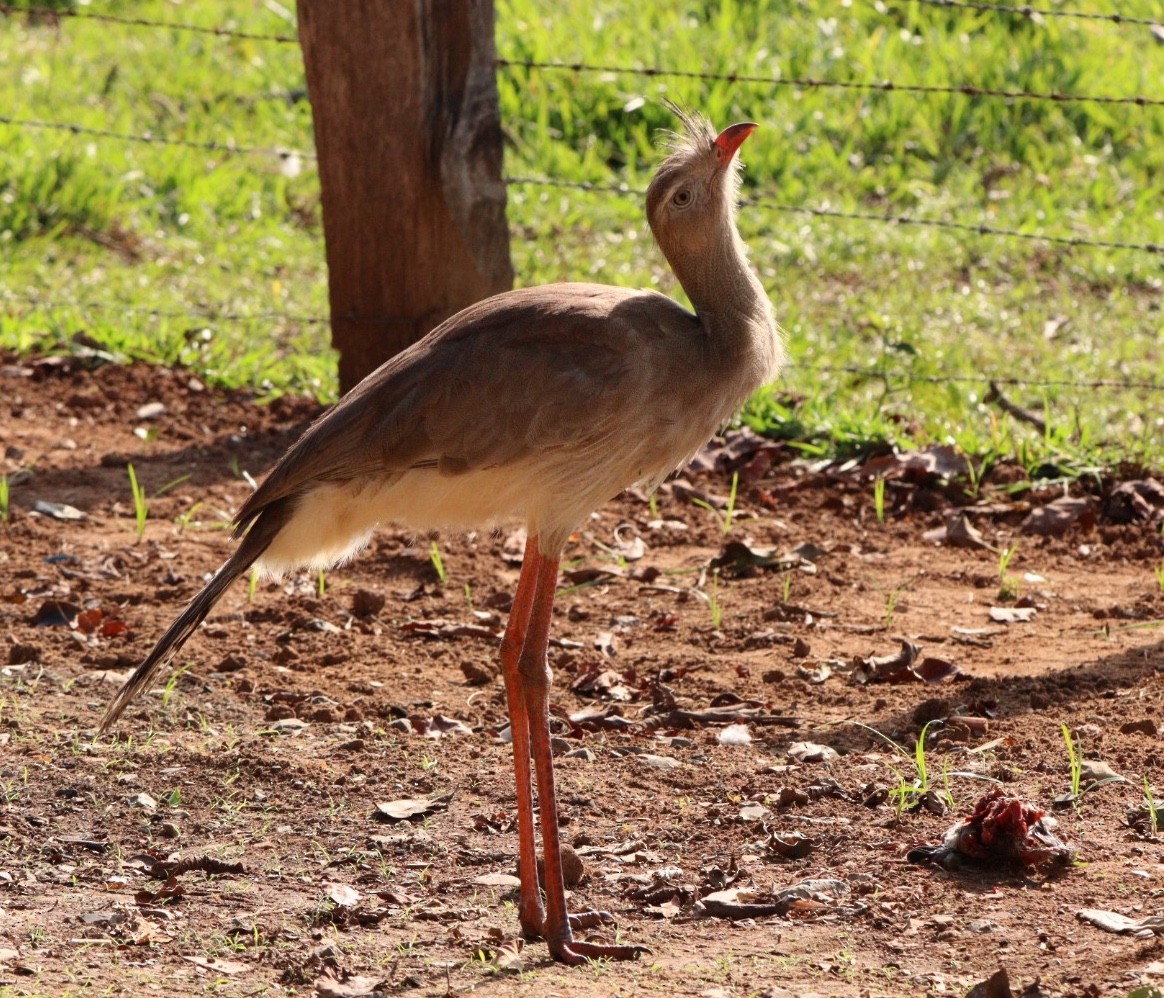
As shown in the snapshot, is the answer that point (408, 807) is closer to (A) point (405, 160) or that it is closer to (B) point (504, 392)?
(B) point (504, 392)

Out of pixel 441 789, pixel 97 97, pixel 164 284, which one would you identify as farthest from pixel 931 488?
pixel 97 97

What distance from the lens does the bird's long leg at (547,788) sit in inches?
127

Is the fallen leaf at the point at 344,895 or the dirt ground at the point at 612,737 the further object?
the fallen leaf at the point at 344,895

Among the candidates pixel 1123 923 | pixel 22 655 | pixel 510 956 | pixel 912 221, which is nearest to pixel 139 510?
pixel 22 655

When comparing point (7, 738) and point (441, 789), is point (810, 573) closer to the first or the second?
point (441, 789)

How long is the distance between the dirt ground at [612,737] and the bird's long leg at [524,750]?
0.08 m

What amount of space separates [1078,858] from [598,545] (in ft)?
7.74

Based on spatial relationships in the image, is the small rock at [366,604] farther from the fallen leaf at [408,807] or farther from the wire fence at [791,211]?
Answer: the wire fence at [791,211]

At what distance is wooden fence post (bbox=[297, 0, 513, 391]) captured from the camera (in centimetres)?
566

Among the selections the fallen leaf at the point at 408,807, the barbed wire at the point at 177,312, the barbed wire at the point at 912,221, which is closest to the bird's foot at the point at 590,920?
the fallen leaf at the point at 408,807

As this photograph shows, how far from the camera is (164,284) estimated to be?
777cm

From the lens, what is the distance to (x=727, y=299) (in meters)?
3.79

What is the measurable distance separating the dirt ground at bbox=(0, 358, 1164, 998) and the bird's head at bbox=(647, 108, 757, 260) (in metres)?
1.28

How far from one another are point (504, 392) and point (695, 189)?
68cm
